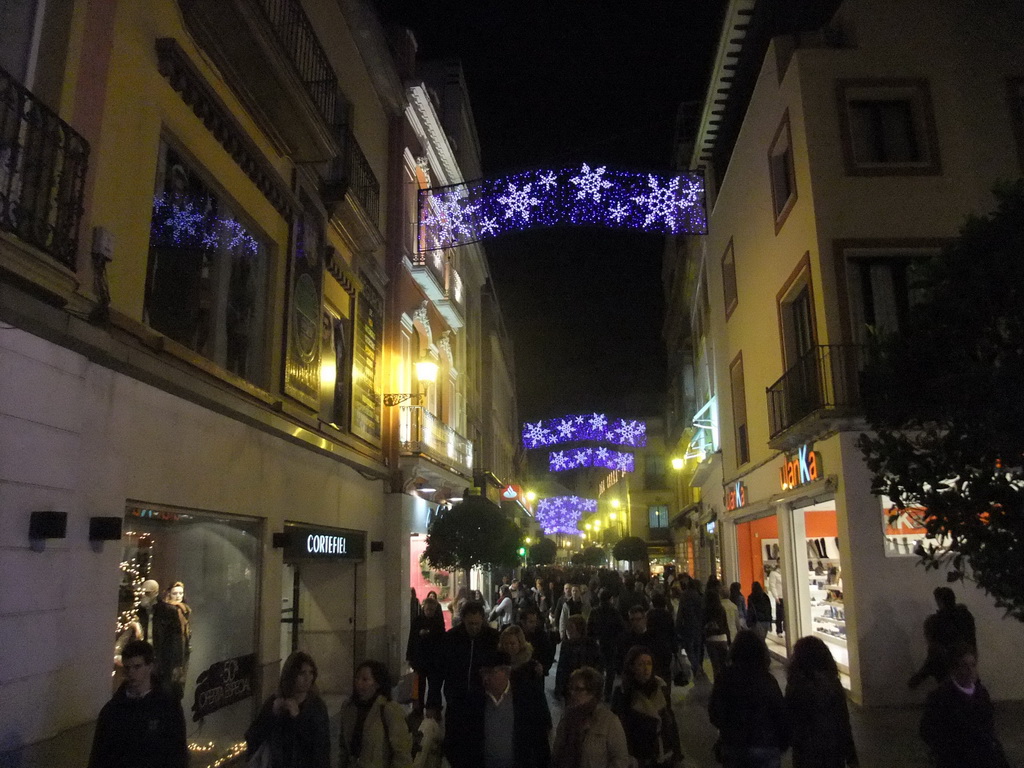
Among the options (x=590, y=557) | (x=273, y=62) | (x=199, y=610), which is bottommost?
(x=199, y=610)

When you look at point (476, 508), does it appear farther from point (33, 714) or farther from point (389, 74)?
point (33, 714)

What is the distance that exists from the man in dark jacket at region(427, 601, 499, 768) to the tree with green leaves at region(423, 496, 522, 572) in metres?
9.35

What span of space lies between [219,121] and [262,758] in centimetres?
654

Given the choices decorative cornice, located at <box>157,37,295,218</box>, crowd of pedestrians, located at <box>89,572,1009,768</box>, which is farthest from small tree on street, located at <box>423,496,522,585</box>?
→ crowd of pedestrians, located at <box>89,572,1009,768</box>

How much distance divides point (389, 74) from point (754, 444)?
10962 mm

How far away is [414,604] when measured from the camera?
16.8m

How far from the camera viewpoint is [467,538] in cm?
1669

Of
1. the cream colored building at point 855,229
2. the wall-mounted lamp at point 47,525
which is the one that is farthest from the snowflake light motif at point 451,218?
the wall-mounted lamp at point 47,525

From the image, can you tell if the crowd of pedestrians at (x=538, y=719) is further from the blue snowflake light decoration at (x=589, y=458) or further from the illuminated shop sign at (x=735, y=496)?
the blue snowflake light decoration at (x=589, y=458)

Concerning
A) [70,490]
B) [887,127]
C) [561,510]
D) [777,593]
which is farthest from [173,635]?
[561,510]

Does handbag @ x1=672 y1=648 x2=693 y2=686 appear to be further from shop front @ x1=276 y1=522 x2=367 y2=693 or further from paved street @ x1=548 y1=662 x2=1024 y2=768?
shop front @ x1=276 y1=522 x2=367 y2=693

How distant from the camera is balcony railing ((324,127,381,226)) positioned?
12203mm

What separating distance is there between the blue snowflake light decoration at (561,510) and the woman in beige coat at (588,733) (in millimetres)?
56836

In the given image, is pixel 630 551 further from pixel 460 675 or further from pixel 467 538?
pixel 460 675
